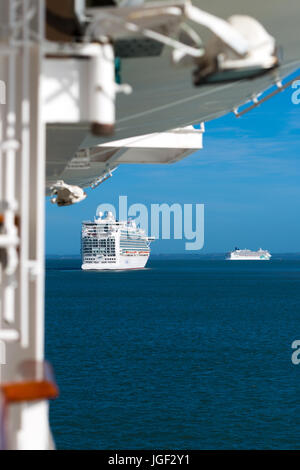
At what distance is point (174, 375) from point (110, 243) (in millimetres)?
94361

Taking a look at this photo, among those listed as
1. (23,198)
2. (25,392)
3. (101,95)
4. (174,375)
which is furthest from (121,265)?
(25,392)

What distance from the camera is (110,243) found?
448 ft

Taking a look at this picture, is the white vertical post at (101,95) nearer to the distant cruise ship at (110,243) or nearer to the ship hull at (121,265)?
the distant cruise ship at (110,243)

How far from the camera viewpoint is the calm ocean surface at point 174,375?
3158cm

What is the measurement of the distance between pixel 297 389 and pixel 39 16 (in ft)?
132

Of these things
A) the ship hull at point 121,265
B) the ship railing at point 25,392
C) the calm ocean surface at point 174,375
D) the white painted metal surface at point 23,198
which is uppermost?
the white painted metal surface at point 23,198

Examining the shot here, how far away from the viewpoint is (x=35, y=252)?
4129 mm

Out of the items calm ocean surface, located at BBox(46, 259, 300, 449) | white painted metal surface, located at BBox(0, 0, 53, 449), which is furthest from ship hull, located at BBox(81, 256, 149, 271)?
white painted metal surface, located at BBox(0, 0, 53, 449)

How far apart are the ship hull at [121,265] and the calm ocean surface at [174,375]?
61228mm

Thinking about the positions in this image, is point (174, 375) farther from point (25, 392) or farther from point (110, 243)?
point (110, 243)

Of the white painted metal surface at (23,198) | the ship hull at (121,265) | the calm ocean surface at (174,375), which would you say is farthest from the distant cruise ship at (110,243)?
the white painted metal surface at (23,198)

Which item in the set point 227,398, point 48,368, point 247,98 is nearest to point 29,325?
point 48,368

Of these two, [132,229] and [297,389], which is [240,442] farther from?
[132,229]

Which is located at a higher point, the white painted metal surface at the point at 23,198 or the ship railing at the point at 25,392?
the white painted metal surface at the point at 23,198
